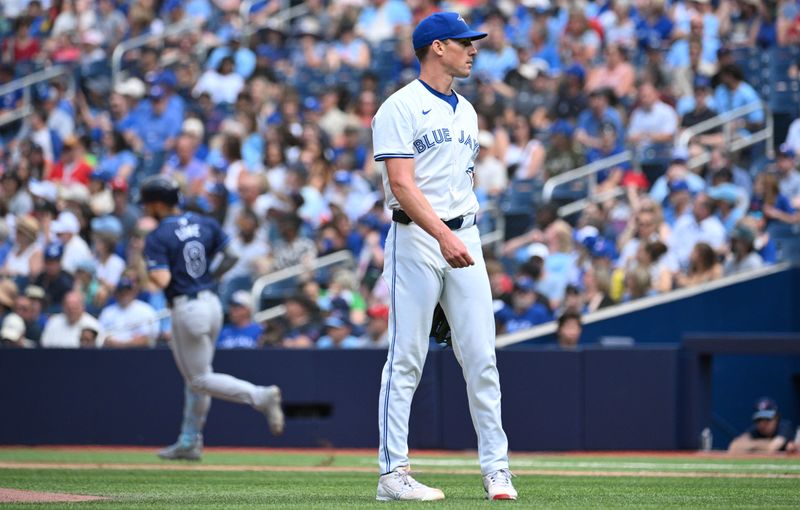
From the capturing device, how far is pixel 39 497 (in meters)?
6.85

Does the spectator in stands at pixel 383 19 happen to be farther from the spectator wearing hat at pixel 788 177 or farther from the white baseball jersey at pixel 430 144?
the white baseball jersey at pixel 430 144

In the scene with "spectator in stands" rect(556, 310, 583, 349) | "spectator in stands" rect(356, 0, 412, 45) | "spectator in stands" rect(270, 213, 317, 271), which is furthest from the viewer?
"spectator in stands" rect(356, 0, 412, 45)

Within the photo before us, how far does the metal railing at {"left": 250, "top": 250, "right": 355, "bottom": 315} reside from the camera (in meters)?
15.2

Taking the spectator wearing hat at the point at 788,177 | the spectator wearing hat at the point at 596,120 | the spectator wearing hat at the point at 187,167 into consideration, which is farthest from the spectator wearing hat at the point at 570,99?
the spectator wearing hat at the point at 187,167

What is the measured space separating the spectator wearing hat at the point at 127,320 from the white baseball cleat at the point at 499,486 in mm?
7822

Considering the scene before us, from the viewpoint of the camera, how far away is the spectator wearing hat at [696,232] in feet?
46.3

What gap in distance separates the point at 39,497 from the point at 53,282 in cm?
879

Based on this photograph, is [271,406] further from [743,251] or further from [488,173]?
[488,173]

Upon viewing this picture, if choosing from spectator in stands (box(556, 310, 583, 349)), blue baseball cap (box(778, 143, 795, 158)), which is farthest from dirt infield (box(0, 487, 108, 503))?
blue baseball cap (box(778, 143, 795, 158))

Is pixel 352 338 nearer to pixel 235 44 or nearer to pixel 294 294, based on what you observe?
pixel 294 294

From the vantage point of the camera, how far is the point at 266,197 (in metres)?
16.5

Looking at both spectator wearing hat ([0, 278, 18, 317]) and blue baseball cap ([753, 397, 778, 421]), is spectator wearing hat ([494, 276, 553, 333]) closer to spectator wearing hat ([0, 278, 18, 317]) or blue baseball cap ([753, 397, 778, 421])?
blue baseball cap ([753, 397, 778, 421])

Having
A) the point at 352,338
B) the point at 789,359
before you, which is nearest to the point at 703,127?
the point at 789,359

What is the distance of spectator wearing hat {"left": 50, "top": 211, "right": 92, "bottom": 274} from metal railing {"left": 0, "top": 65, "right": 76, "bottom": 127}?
4.35 meters
